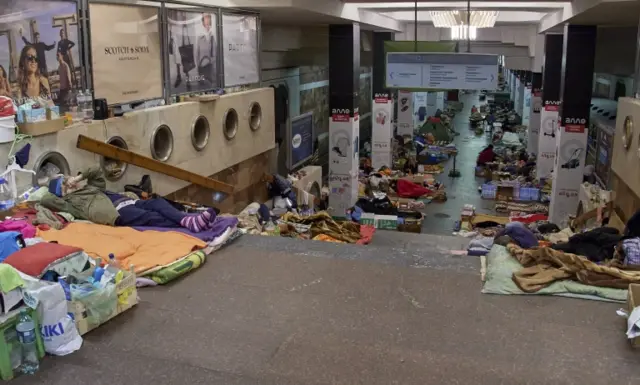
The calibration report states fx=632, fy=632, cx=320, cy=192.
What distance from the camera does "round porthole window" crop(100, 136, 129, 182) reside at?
6.54 m

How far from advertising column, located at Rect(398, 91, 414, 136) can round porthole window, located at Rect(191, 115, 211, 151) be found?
44.0 feet

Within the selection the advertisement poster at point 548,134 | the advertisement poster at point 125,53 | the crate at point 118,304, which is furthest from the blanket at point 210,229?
the advertisement poster at point 548,134

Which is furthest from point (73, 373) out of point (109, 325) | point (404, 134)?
point (404, 134)

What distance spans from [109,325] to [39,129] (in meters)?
2.30

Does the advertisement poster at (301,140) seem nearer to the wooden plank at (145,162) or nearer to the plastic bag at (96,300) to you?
the wooden plank at (145,162)

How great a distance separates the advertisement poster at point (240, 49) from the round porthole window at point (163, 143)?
6.38 feet

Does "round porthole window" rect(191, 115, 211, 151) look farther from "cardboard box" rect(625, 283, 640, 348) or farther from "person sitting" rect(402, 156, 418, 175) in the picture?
"person sitting" rect(402, 156, 418, 175)

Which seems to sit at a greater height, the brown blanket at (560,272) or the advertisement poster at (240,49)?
the advertisement poster at (240,49)

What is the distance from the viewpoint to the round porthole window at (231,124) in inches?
367

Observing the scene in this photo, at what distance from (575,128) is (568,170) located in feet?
2.68

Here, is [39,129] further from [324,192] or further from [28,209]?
[324,192]

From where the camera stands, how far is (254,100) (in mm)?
10102

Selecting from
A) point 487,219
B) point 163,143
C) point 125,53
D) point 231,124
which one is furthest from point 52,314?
point 487,219

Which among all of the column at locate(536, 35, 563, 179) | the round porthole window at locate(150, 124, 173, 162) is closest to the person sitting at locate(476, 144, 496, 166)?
the column at locate(536, 35, 563, 179)
